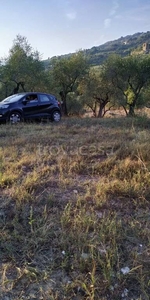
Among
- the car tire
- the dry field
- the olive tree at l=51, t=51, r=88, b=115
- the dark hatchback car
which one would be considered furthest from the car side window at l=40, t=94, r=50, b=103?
the olive tree at l=51, t=51, r=88, b=115

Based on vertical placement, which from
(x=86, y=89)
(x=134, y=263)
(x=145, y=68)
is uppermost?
(x=145, y=68)

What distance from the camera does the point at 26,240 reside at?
2.21 m

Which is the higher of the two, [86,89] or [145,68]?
[145,68]

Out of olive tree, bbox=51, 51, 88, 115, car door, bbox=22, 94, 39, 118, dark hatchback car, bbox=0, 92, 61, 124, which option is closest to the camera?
dark hatchback car, bbox=0, 92, 61, 124

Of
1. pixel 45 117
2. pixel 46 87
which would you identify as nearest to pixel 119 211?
→ pixel 45 117

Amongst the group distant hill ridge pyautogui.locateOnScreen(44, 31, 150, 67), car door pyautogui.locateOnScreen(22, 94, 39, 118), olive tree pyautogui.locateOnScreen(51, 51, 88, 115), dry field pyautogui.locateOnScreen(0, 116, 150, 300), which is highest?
distant hill ridge pyautogui.locateOnScreen(44, 31, 150, 67)

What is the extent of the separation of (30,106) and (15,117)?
0.90m

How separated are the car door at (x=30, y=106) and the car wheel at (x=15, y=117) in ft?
0.98

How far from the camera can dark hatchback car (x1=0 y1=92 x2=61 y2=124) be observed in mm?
9648

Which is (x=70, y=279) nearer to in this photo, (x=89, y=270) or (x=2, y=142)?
(x=89, y=270)

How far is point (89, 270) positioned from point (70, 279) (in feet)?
0.56

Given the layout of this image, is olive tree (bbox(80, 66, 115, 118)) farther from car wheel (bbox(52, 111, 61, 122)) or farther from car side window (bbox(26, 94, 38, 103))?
car side window (bbox(26, 94, 38, 103))

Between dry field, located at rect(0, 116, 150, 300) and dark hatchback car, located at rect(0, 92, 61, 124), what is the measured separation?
5.88 meters

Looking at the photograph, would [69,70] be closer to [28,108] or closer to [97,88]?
[97,88]
